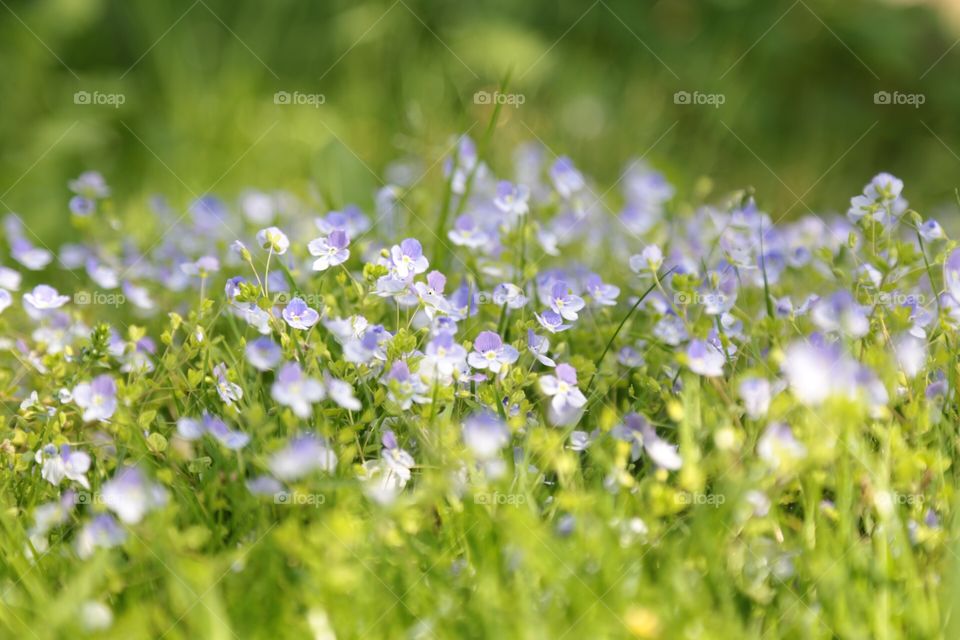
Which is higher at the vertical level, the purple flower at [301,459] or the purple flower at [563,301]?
the purple flower at [563,301]

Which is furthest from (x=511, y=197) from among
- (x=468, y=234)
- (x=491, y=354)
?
(x=491, y=354)

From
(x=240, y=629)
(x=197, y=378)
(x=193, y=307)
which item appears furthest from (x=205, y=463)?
(x=193, y=307)

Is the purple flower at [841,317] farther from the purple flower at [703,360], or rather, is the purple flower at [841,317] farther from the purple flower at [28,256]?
the purple flower at [28,256]

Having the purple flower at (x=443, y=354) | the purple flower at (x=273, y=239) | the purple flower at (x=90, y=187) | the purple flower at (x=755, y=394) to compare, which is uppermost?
the purple flower at (x=755, y=394)

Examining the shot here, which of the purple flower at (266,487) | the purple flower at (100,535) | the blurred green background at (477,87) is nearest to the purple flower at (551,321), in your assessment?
the purple flower at (266,487)

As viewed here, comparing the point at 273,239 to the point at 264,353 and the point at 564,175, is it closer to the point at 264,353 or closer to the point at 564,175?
the point at 264,353

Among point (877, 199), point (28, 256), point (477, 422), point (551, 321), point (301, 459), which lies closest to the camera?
point (301, 459)
